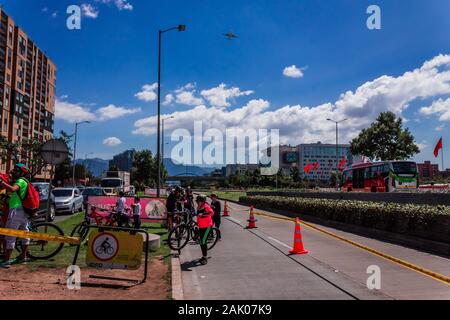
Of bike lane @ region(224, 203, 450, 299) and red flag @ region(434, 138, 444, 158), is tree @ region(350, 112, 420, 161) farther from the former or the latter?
bike lane @ region(224, 203, 450, 299)

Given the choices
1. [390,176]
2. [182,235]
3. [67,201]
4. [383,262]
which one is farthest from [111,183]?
[383,262]

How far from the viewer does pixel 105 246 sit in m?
7.60

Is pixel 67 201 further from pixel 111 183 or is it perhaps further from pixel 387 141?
pixel 387 141

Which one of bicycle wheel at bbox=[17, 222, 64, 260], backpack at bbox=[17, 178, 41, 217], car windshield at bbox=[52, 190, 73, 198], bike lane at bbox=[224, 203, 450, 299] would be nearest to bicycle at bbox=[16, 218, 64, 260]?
bicycle wheel at bbox=[17, 222, 64, 260]

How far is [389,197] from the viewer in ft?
65.4

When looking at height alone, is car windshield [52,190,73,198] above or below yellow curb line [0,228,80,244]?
above

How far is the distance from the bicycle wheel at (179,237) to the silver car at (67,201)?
586 inches

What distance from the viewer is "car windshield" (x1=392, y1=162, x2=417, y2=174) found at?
34.7 m

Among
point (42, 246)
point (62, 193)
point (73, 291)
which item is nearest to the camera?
point (73, 291)

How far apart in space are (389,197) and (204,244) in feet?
41.6

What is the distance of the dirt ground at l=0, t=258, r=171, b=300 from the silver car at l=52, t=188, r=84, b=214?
17.8m

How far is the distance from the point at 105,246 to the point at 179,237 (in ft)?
14.6
